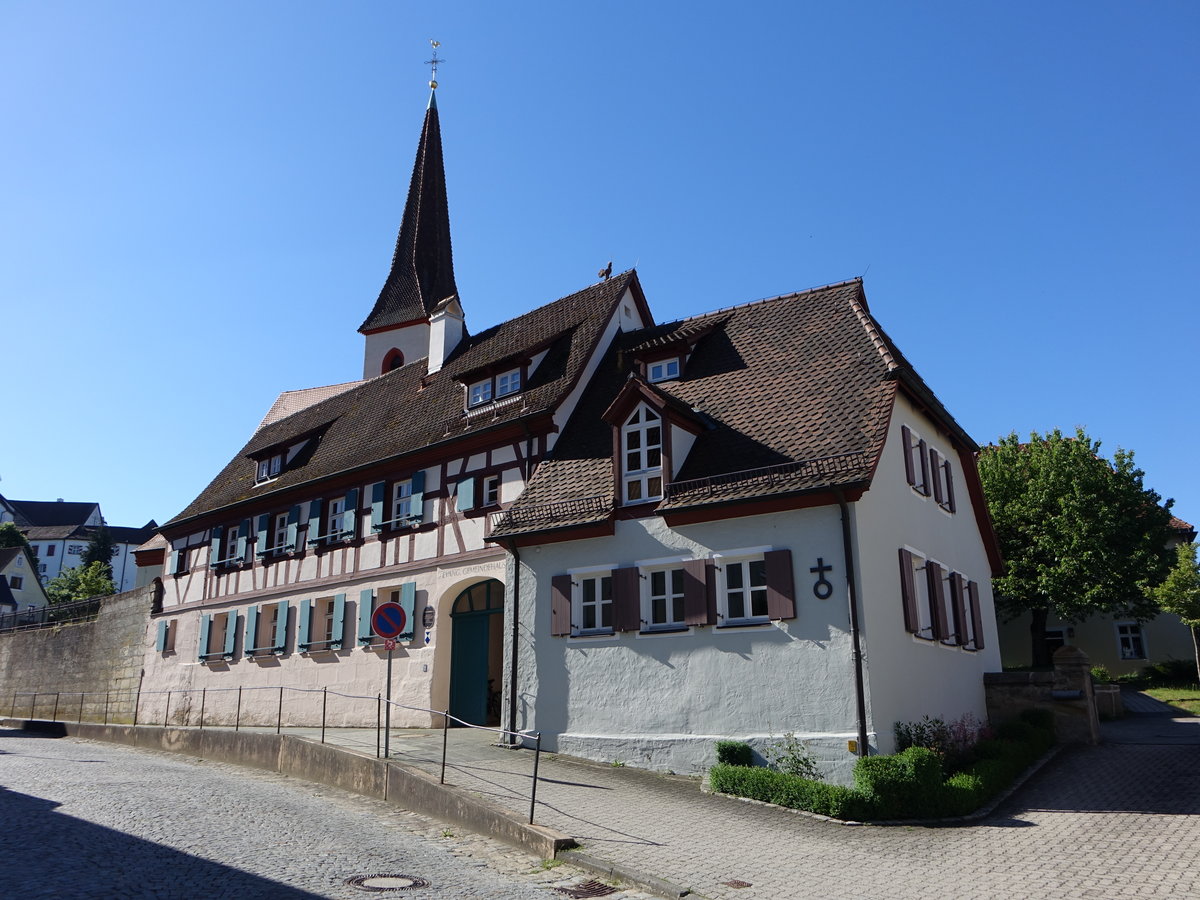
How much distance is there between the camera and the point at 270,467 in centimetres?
2847

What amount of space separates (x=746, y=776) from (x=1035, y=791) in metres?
4.42

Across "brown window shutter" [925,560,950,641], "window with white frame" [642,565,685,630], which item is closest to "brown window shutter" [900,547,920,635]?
"brown window shutter" [925,560,950,641]

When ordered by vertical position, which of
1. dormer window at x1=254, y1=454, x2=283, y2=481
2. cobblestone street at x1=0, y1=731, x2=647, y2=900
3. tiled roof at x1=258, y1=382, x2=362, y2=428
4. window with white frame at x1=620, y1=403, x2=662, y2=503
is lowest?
cobblestone street at x1=0, y1=731, x2=647, y2=900

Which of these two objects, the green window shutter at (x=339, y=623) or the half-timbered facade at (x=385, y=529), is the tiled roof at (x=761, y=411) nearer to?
the half-timbered facade at (x=385, y=529)

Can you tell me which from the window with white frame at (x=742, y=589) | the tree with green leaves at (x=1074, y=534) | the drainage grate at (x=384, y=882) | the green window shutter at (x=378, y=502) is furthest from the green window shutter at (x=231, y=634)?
the tree with green leaves at (x=1074, y=534)

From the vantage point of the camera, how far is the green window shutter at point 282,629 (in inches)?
969

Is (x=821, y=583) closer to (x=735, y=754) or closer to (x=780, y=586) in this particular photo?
(x=780, y=586)

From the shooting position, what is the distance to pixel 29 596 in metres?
88.2

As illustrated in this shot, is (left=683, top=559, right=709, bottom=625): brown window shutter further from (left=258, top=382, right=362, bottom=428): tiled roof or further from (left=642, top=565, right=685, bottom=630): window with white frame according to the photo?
(left=258, top=382, right=362, bottom=428): tiled roof

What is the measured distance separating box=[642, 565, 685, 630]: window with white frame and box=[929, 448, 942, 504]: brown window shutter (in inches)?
225

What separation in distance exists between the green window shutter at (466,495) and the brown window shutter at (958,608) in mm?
9591

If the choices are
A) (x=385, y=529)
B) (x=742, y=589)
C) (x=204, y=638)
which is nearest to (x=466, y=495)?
(x=385, y=529)

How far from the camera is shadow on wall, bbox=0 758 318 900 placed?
807 centimetres

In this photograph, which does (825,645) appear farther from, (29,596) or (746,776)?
(29,596)
